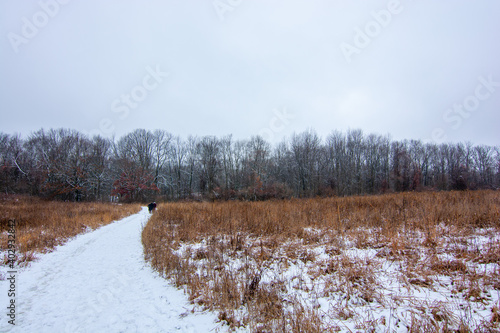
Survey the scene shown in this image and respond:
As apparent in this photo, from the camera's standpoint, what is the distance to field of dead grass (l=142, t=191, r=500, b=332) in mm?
2615

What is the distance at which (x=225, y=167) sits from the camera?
170 feet

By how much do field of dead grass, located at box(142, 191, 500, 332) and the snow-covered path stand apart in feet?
1.27

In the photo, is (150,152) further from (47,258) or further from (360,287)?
(360,287)

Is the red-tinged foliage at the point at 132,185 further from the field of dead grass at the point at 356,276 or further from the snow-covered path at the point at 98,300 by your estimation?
the field of dead grass at the point at 356,276

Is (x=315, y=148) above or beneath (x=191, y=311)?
above

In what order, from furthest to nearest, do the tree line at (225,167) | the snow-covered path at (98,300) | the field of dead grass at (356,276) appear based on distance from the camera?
the tree line at (225,167) < the snow-covered path at (98,300) < the field of dead grass at (356,276)

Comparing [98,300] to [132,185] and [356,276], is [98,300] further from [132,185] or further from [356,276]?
[132,185]

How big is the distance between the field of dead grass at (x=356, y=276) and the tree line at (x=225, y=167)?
27335mm

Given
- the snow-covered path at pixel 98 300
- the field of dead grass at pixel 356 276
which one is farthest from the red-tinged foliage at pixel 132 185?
the field of dead grass at pixel 356 276

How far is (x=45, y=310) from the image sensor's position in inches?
143

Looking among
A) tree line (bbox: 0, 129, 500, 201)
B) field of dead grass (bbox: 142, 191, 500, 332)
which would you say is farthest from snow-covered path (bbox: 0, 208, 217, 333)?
tree line (bbox: 0, 129, 500, 201)

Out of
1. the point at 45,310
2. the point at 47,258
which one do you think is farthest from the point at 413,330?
the point at 47,258

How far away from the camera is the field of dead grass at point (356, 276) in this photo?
103 inches

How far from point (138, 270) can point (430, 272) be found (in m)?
6.59
